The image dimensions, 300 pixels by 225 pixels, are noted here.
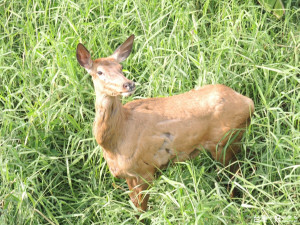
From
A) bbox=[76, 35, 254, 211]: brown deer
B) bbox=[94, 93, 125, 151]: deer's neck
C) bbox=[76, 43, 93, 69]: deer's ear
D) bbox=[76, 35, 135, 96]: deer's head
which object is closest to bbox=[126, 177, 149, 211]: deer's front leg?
bbox=[76, 35, 254, 211]: brown deer

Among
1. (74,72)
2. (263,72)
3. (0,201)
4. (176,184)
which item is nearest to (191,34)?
(263,72)

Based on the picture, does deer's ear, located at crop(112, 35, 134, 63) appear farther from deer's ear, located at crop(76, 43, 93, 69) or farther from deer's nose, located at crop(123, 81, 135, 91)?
deer's nose, located at crop(123, 81, 135, 91)

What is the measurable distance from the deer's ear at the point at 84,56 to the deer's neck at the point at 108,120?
240 mm

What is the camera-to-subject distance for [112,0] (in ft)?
19.5

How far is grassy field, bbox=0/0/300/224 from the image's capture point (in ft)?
14.7

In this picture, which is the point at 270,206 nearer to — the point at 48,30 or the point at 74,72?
the point at 74,72

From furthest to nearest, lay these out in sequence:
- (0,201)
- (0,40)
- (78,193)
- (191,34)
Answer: (0,40) < (191,34) < (78,193) < (0,201)

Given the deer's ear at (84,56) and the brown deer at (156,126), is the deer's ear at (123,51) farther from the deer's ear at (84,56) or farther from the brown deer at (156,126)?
the deer's ear at (84,56)

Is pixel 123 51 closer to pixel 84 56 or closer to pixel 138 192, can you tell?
pixel 84 56

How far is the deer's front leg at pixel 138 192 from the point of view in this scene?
15.0 feet

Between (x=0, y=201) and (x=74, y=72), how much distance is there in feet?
4.31

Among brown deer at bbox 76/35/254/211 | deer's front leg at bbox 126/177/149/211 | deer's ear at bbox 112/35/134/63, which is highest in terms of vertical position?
deer's ear at bbox 112/35/134/63

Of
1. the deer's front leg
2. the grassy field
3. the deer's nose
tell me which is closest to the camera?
the deer's nose

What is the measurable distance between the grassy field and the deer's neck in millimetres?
478
